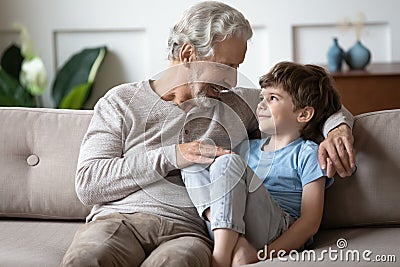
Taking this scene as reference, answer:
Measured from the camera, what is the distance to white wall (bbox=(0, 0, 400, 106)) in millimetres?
4059

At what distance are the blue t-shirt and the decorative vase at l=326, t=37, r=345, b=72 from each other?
1.74m

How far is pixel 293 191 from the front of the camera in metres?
2.04

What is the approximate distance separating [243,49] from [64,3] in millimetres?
2364

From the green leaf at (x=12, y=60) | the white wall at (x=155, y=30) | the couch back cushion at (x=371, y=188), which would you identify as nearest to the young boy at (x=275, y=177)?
the couch back cushion at (x=371, y=188)

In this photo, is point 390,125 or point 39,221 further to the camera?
point 39,221

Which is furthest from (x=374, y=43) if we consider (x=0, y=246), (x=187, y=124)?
(x=0, y=246)

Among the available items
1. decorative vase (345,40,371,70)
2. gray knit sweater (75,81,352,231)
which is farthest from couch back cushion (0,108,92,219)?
decorative vase (345,40,371,70)

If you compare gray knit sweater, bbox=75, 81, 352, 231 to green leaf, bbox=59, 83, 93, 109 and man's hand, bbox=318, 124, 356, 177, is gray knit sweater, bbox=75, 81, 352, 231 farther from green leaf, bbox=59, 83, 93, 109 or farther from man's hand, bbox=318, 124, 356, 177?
green leaf, bbox=59, 83, 93, 109

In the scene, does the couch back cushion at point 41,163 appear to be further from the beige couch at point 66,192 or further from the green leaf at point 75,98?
the green leaf at point 75,98

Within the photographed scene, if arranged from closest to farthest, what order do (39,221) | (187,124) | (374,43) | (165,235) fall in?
(165,235) < (187,124) < (39,221) < (374,43)

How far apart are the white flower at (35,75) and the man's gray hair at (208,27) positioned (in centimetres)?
208

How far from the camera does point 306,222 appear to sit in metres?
1.95

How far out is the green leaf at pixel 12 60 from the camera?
420 cm

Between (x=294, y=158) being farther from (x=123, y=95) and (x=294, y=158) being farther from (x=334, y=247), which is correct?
(x=123, y=95)
